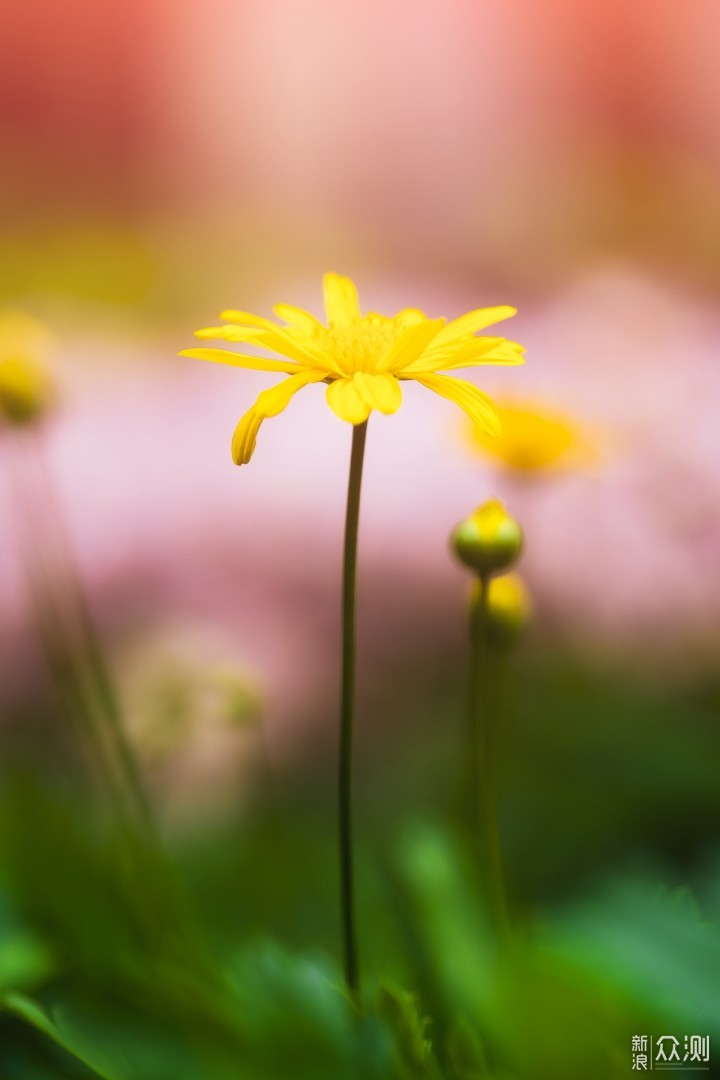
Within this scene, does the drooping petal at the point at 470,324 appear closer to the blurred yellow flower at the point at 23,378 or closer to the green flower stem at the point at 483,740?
the green flower stem at the point at 483,740

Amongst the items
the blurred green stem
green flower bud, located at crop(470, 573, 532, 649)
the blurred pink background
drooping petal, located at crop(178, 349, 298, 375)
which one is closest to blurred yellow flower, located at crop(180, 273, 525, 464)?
drooping petal, located at crop(178, 349, 298, 375)

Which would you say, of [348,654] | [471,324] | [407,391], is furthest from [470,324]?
[407,391]

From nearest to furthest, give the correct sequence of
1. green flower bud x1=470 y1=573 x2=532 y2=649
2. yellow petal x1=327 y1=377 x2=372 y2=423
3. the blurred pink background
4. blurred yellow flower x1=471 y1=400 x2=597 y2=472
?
yellow petal x1=327 y1=377 x2=372 y2=423, green flower bud x1=470 y1=573 x2=532 y2=649, blurred yellow flower x1=471 y1=400 x2=597 y2=472, the blurred pink background

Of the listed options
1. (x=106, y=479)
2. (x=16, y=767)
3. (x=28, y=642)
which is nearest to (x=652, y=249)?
(x=106, y=479)

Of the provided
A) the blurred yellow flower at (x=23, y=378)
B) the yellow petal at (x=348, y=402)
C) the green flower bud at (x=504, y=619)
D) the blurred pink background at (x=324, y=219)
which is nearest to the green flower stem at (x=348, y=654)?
the yellow petal at (x=348, y=402)

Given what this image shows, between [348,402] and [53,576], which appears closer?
[348,402]

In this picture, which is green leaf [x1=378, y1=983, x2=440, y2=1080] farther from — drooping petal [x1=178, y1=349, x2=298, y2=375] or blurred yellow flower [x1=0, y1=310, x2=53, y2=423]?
blurred yellow flower [x1=0, y1=310, x2=53, y2=423]

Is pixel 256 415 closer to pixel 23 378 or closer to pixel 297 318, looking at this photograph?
pixel 297 318
